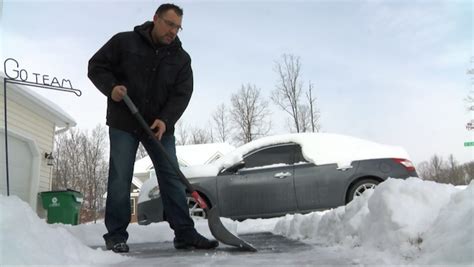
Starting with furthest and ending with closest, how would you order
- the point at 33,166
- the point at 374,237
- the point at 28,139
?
the point at 33,166 → the point at 28,139 → the point at 374,237

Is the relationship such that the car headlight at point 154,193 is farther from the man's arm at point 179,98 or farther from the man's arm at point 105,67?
the man's arm at point 105,67

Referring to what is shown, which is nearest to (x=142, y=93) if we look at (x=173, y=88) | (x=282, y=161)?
(x=173, y=88)

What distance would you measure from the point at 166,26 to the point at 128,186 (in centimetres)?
126

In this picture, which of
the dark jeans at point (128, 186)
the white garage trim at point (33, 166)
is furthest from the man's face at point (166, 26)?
the white garage trim at point (33, 166)

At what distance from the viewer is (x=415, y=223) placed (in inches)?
94.6

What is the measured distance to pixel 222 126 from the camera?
41.3m

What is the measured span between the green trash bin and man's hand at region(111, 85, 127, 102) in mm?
7767

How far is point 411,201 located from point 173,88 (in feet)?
6.63

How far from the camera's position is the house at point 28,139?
31.8ft

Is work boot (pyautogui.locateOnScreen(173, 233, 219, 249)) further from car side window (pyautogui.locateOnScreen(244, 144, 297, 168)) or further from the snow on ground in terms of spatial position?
car side window (pyautogui.locateOnScreen(244, 144, 297, 168))

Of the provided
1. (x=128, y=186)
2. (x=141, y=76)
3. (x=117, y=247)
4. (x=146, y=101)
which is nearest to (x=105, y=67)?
(x=141, y=76)

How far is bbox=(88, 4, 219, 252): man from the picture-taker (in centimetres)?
325

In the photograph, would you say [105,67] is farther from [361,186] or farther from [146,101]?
[361,186]

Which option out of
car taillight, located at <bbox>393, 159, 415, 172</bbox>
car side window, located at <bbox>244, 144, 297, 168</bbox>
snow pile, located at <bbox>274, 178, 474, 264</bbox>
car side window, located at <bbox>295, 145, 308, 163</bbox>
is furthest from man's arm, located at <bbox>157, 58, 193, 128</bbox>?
car taillight, located at <bbox>393, 159, 415, 172</bbox>
